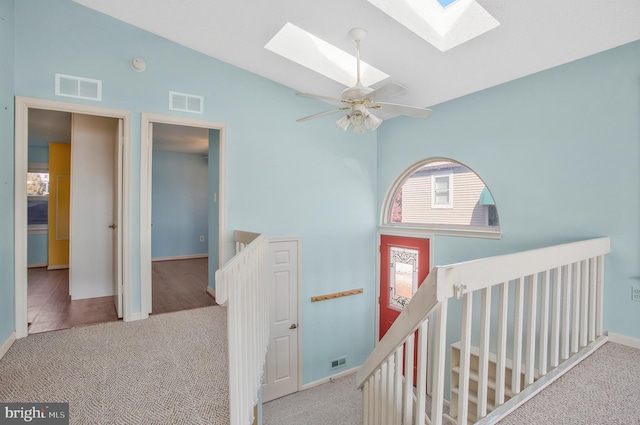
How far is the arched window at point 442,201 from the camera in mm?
3613

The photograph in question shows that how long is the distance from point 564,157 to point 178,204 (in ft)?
24.6

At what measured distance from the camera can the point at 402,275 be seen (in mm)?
4559

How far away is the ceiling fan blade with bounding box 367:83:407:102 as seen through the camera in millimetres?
2223

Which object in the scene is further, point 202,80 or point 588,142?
point 202,80

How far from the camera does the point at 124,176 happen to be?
3.13 meters

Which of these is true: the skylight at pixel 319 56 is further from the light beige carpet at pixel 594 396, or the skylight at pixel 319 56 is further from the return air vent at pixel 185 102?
the light beige carpet at pixel 594 396

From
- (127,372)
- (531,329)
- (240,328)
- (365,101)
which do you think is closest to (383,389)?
(531,329)

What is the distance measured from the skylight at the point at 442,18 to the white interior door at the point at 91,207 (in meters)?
3.47

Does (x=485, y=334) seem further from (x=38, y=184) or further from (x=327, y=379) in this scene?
(x=38, y=184)

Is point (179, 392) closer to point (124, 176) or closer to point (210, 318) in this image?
point (210, 318)

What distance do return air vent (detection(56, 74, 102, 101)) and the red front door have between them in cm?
401

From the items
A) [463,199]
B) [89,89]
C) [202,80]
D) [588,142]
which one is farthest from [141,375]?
[588,142]

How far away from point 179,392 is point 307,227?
273 cm

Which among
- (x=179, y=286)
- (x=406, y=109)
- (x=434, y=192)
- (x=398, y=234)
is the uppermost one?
(x=406, y=109)
